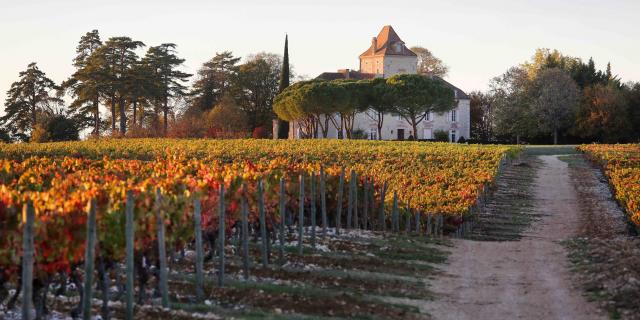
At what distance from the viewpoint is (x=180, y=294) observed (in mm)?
13094

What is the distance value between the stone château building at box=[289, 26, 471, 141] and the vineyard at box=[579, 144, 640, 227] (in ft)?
112

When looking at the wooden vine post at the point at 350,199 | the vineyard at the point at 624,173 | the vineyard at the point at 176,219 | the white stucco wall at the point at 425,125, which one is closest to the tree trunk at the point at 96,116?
the white stucco wall at the point at 425,125

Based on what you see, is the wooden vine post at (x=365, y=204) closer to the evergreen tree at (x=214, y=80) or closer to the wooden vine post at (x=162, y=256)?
the wooden vine post at (x=162, y=256)

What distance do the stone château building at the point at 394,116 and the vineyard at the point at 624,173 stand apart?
3429 centimetres

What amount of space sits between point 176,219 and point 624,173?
28159mm

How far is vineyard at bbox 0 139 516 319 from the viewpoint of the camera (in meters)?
11.0

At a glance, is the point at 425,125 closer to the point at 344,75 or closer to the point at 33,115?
the point at 344,75

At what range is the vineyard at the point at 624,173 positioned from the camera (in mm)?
25891

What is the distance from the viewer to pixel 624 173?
3744cm

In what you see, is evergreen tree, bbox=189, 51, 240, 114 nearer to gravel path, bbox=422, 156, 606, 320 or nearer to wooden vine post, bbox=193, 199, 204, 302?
gravel path, bbox=422, 156, 606, 320

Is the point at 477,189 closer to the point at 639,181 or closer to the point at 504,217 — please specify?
the point at 504,217

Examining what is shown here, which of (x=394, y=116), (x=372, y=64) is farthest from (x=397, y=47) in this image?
(x=394, y=116)

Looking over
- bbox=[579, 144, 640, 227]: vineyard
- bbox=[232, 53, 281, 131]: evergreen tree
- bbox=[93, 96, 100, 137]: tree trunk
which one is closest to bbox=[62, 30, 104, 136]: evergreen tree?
bbox=[93, 96, 100, 137]: tree trunk

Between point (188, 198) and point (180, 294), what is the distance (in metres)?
1.52
